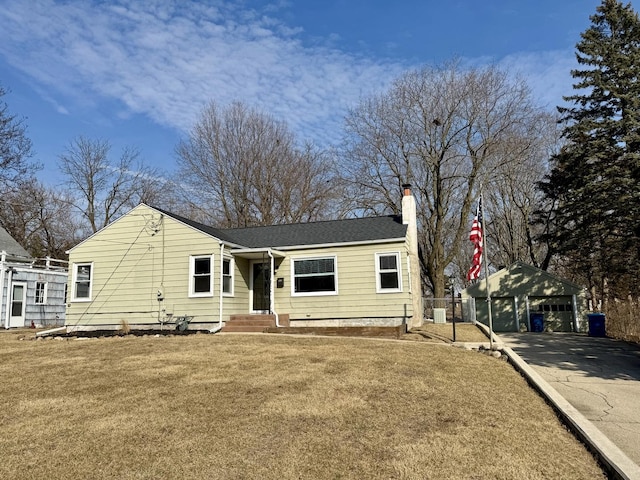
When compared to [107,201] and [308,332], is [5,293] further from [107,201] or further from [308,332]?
[107,201]

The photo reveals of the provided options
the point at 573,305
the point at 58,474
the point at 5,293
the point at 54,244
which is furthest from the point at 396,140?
the point at 54,244

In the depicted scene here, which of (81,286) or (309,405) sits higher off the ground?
(81,286)

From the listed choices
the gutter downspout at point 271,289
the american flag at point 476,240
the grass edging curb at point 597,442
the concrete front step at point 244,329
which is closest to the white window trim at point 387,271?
the american flag at point 476,240

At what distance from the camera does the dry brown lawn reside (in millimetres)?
3852

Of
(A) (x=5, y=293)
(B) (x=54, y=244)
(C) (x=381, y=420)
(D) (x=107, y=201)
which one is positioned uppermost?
(D) (x=107, y=201)

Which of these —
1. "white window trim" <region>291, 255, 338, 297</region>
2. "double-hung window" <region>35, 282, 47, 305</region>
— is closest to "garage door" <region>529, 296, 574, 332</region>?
"white window trim" <region>291, 255, 338, 297</region>

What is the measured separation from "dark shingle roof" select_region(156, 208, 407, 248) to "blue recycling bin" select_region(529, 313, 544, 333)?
11609 millimetres

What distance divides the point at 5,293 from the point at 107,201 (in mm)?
16909

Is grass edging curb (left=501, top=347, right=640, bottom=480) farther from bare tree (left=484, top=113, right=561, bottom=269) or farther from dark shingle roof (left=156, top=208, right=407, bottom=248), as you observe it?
bare tree (left=484, top=113, right=561, bottom=269)

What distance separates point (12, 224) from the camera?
109 ft

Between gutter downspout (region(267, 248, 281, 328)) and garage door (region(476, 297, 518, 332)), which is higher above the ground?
gutter downspout (region(267, 248, 281, 328))

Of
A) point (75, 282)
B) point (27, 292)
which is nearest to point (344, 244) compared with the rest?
point (75, 282)

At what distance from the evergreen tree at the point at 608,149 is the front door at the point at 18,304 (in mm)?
25118

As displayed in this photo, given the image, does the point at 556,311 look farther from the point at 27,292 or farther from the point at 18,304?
the point at 18,304
